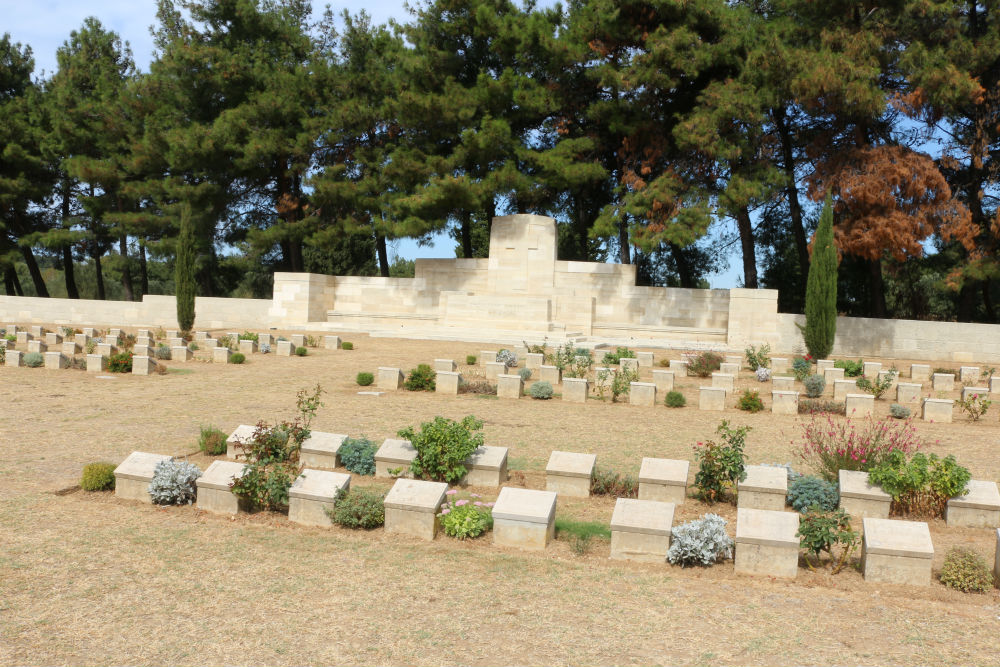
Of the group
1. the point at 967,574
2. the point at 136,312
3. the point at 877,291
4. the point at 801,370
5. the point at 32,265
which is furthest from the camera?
the point at 32,265

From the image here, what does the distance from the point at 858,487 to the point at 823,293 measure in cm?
1455

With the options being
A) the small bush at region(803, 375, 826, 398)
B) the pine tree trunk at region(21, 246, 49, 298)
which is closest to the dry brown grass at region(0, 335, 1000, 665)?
the small bush at region(803, 375, 826, 398)

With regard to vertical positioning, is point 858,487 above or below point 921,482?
below

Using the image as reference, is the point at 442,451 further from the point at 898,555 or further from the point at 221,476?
the point at 898,555

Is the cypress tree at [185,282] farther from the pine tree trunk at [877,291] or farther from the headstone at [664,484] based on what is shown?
the pine tree trunk at [877,291]

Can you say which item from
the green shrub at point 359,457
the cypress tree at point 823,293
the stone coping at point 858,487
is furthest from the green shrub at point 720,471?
the cypress tree at point 823,293

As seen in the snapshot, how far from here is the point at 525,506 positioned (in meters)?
5.84

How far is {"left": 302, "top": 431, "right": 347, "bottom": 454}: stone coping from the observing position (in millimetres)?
7852

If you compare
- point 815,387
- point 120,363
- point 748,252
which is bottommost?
point 120,363

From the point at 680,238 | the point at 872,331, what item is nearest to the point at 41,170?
the point at 680,238

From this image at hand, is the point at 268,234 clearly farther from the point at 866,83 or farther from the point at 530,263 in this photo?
the point at 866,83

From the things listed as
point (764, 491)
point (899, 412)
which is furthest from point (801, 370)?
point (764, 491)

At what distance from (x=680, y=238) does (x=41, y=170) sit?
30138mm

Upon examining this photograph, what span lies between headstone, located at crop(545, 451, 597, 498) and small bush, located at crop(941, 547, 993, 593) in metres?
3.01
